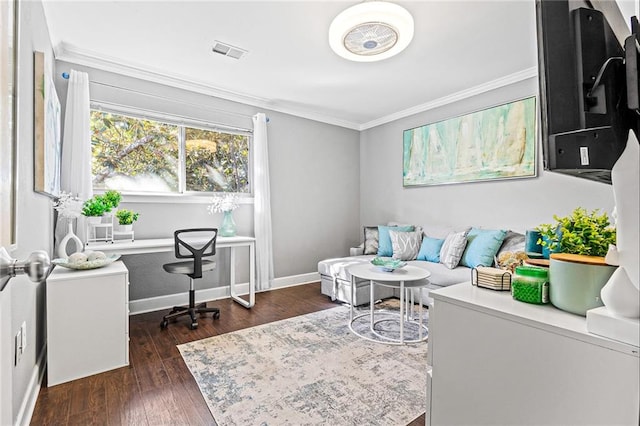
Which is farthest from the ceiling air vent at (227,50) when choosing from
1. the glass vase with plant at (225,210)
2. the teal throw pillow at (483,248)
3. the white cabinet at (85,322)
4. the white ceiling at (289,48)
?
the teal throw pillow at (483,248)

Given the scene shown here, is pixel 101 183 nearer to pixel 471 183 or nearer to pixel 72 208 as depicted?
pixel 72 208

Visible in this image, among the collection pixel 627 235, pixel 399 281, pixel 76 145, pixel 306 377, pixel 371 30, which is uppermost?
pixel 371 30

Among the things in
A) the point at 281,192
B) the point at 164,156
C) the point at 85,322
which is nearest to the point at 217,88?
the point at 164,156

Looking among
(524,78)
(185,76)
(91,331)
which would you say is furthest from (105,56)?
(524,78)

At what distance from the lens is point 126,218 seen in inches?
115

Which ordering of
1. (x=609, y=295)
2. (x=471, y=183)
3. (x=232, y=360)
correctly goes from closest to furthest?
(x=609, y=295), (x=232, y=360), (x=471, y=183)

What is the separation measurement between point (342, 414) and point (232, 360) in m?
0.94

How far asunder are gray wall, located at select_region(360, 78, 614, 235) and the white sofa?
0.24 m

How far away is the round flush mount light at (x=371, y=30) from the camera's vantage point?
77.2 inches

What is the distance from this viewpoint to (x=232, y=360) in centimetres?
224

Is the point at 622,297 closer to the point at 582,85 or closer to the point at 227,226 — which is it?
the point at 582,85

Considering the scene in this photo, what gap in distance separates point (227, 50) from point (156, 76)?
0.98m

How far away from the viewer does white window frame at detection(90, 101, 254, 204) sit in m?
3.15

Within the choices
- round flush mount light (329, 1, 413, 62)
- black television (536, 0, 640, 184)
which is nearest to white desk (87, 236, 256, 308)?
round flush mount light (329, 1, 413, 62)
